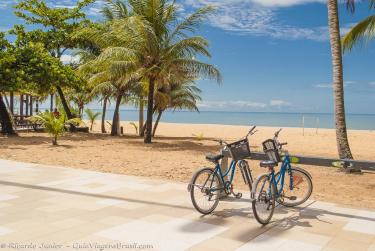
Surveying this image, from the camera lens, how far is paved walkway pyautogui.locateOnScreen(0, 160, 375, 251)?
15.0 feet

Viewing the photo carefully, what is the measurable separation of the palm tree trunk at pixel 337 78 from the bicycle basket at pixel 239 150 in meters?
6.36

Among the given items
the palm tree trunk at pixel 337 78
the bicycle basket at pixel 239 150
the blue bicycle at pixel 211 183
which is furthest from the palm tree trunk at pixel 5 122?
the bicycle basket at pixel 239 150

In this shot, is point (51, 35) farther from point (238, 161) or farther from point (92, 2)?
point (238, 161)

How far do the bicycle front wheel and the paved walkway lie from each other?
0.17m

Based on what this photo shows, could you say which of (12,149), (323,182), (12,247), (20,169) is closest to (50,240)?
(12,247)

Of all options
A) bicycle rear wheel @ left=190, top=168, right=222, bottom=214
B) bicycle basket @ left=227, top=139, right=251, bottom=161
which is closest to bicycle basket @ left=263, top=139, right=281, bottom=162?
bicycle basket @ left=227, top=139, right=251, bottom=161

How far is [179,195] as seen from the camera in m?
7.11

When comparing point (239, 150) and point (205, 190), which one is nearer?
point (205, 190)

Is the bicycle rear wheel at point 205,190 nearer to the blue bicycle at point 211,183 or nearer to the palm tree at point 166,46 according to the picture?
the blue bicycle at point 211,183

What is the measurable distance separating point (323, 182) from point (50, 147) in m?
10.6

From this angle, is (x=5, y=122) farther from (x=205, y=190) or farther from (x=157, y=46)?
(x=205, y=190)

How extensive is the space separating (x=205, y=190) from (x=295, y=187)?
5.42ft

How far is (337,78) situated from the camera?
11.5 metres

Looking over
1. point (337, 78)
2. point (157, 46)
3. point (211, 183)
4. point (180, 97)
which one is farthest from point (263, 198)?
point (180, 97)
